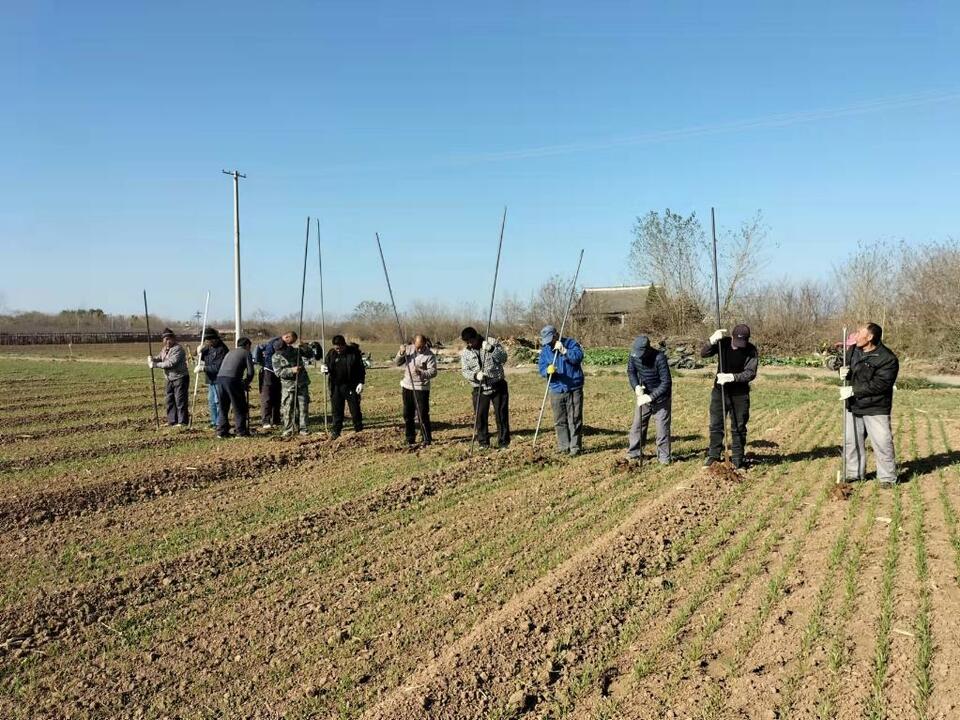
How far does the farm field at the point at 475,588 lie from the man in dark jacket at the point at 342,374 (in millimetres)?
1995

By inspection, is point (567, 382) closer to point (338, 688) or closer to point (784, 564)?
point (784, 564)

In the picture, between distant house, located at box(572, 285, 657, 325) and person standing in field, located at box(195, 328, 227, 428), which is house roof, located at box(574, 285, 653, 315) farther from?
person standing in field, located at box(195, 328, 227, 428)

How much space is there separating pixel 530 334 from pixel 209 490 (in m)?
40.8

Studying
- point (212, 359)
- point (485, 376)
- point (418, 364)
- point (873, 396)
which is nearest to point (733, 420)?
point (873, 396)

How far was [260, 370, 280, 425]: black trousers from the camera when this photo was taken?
44.6 ft

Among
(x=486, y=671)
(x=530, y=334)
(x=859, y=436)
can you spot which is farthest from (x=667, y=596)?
(x=530, y=334)

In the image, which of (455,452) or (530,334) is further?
(530,334)

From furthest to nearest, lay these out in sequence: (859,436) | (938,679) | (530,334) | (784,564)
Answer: (530,334), (859,436), (784,564), (938,679)

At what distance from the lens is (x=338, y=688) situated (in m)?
4.21

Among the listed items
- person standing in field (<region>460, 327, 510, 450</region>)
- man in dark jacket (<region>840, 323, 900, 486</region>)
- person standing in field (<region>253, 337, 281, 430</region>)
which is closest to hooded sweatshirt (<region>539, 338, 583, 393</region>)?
person standing in field (<region>460, 327, 510, 450</region>)

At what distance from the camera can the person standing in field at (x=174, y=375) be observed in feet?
42.5

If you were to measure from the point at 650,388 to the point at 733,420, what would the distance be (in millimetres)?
1156

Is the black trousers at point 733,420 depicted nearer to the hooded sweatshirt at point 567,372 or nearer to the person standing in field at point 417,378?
the hooded sweatshirt at point 567,372

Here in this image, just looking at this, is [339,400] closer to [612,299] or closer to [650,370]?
[650,370]
